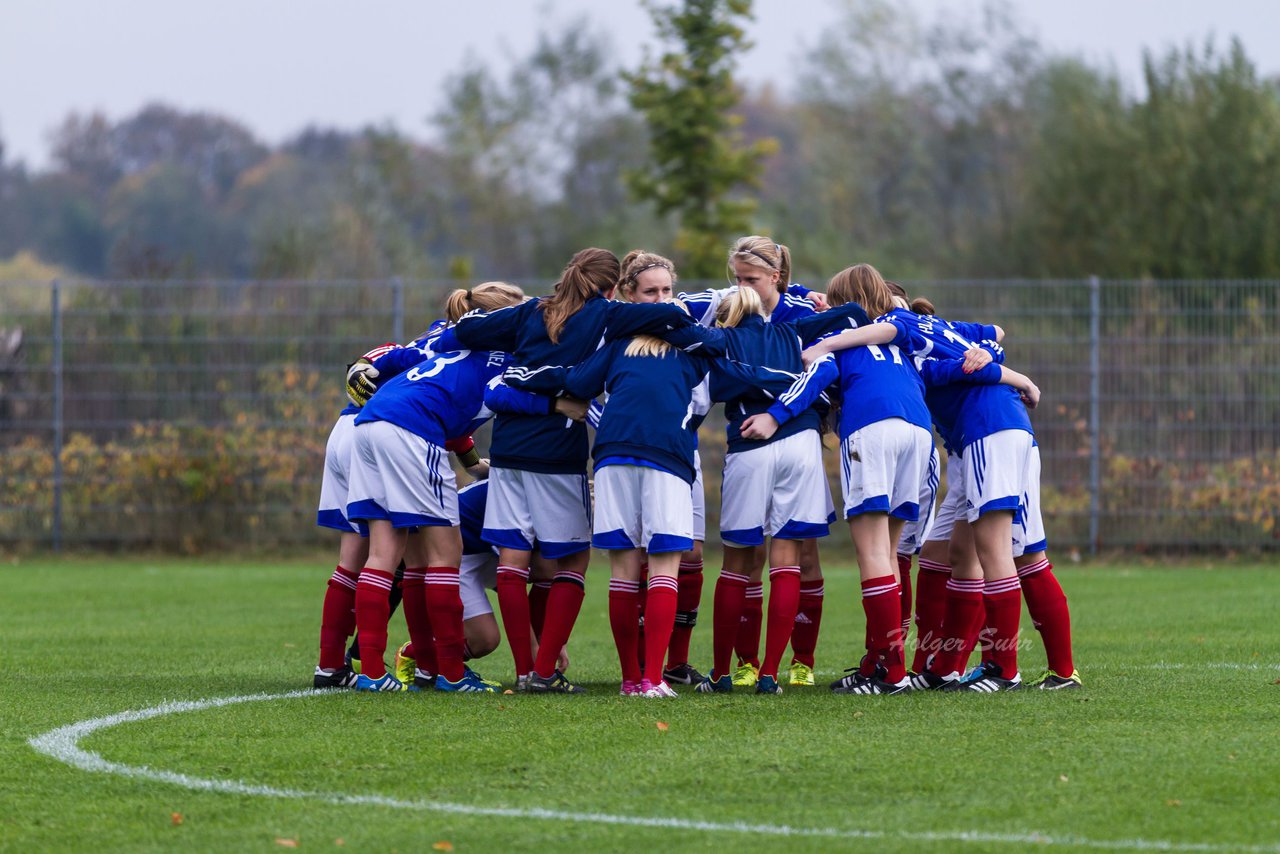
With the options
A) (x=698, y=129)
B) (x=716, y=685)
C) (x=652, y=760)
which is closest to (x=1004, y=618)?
(x=716, y=685)

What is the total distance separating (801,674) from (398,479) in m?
1.97

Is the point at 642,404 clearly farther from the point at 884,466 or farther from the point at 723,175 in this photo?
the point at 723,175

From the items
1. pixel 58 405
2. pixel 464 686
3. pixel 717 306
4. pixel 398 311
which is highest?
pixel 398 311

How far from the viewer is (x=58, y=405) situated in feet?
49.8

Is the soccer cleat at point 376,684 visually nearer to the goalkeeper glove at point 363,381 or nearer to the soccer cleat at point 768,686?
the goalkeeper glove at point 363,381

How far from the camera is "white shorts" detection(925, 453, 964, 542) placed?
682cm

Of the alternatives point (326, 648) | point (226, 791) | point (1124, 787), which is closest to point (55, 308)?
point (326, 648)

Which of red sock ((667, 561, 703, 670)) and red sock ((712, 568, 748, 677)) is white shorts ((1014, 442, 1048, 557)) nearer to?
red sock ((712, 568, 748, 677))

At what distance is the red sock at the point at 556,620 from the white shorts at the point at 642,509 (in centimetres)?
29

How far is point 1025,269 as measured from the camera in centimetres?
2427

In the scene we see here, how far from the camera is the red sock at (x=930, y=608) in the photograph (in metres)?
7.07

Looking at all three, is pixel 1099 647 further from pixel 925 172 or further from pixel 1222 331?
pixel 925 172

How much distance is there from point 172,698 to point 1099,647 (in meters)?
4.77

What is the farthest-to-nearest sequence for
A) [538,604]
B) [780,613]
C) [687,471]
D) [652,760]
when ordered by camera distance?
1. [538,604]
2. [780,613]
3. [687,471]
4. [652,760]
